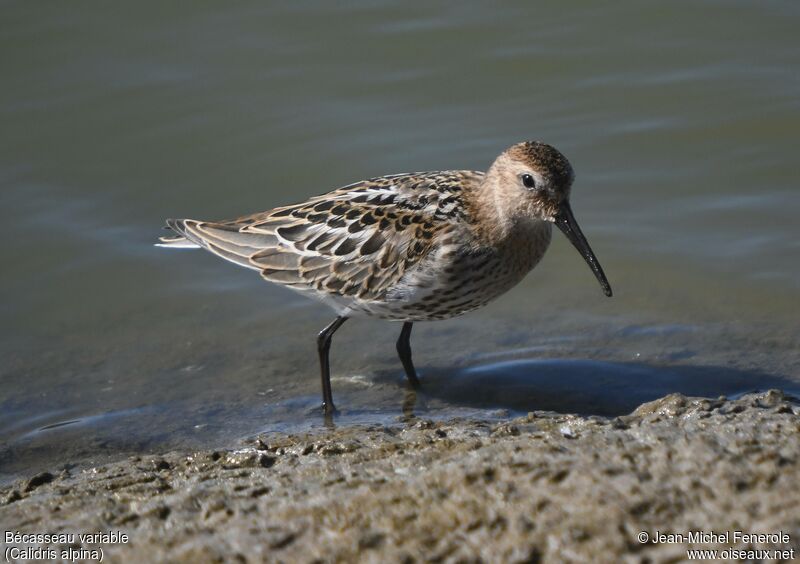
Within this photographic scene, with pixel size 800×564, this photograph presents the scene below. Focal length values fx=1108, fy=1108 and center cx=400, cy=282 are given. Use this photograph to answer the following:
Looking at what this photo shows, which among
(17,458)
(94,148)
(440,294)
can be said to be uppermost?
(94,148)

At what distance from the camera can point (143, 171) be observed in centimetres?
1018

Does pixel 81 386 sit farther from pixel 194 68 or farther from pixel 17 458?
pixel 194 68

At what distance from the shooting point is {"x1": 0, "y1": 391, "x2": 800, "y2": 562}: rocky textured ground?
3766mm

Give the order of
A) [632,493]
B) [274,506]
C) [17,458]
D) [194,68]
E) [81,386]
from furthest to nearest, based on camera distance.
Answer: [194,68]
[81,386]
[17,458]
[274,506]
[632,493]

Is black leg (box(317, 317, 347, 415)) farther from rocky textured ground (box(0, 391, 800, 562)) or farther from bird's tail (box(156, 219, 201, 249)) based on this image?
rocky textured ground (box(0, 391, 800, 562))

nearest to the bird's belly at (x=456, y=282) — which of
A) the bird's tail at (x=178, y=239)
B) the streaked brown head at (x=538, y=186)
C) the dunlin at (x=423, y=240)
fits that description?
the dunlin at (x=423, y=240)

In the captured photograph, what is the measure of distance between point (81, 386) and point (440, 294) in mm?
2643

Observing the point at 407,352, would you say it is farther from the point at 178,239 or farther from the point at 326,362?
the point at 178,239

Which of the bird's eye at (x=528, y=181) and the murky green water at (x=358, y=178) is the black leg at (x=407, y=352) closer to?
the murky green water at (x=358, y=178)

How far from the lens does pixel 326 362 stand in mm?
7680

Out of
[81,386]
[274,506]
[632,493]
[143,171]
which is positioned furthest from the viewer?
[143,171]

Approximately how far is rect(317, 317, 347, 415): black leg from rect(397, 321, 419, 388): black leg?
442 millimetres

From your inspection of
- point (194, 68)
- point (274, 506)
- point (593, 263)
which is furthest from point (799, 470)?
point (194, 68)

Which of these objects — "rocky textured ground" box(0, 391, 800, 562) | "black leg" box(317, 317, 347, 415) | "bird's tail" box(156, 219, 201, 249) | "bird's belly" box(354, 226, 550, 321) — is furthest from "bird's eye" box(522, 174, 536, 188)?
"bird's tail" box(156, 219, 201, 249)
